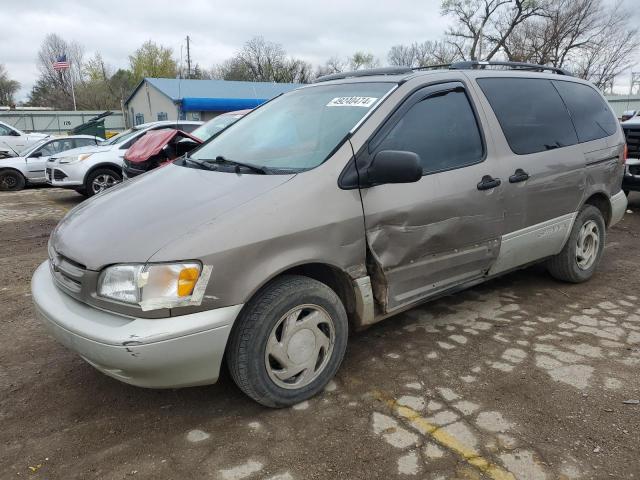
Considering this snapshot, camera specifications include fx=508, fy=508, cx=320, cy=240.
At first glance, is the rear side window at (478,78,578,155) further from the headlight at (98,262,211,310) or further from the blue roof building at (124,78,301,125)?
the blue roof building at (124,78,301,125)

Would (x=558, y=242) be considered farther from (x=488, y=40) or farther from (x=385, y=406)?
(x=488, y=40)

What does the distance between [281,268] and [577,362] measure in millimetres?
2020

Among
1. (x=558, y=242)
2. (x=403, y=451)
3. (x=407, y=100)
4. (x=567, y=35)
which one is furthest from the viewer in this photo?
(x=567, y=35)

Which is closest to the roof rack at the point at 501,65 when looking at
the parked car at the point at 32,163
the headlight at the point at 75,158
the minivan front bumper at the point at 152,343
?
the minivan front bumper at the point at 152,343

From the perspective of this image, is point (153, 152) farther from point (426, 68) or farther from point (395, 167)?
point (395, 167)

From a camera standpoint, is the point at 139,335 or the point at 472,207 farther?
the point at 472,207

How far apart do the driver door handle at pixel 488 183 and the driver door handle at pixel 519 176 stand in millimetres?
148

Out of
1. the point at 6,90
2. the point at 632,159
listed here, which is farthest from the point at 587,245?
the point at 6,90

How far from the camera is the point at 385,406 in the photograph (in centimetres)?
274

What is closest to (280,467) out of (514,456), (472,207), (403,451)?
(403,451)

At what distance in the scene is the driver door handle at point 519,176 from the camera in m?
3.55

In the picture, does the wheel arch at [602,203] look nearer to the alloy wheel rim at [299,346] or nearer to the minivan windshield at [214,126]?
the alloy wheel rim at [299,346]

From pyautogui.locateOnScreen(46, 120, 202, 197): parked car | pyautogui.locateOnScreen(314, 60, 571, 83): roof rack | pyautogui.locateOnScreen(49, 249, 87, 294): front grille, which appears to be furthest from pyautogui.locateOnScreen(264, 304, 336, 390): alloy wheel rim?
pyautogui.locateOnScreen(46, 120, 202, 197): parked car

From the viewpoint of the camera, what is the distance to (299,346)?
270cm
